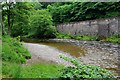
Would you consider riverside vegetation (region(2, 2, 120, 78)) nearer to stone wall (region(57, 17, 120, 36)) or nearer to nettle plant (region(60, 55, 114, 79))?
nettle plant (region(60, 55, 114, 79))

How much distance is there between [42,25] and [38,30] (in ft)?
2.87

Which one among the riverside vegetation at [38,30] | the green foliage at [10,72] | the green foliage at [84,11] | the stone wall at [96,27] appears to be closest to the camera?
the green foliage at [10,72]

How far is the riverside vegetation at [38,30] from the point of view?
545 centimetres

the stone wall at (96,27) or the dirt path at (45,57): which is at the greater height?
the dirt path at (45,57)

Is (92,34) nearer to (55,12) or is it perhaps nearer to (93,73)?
(55,12)

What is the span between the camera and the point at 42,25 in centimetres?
2673

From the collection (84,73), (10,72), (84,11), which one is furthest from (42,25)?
(84,73)

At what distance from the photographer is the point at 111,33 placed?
2036cm

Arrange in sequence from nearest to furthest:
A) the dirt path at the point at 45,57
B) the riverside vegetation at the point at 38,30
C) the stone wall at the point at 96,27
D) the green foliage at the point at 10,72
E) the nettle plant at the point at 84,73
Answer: the nettle plant at the point at 84,73, the green foliage at the point at 10,72, the riverside vegetation at the point at 38,30, the dirt path at the point at 45,57, the stone wall at the point at 96,27

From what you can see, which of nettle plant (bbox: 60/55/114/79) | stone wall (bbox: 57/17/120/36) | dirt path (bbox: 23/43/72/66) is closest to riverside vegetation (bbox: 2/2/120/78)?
nettle plant (bbox: 60/55/114/79)

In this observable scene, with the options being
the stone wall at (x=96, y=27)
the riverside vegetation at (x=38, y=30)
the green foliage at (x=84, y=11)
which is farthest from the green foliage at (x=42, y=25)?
the green foliage at (x=84, y=11)

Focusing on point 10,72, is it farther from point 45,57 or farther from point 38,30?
point 38,30

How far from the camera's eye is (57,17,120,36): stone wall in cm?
1992

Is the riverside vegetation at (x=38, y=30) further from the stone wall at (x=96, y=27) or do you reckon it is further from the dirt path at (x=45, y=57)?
the stone wall at (x=96, y=27)
